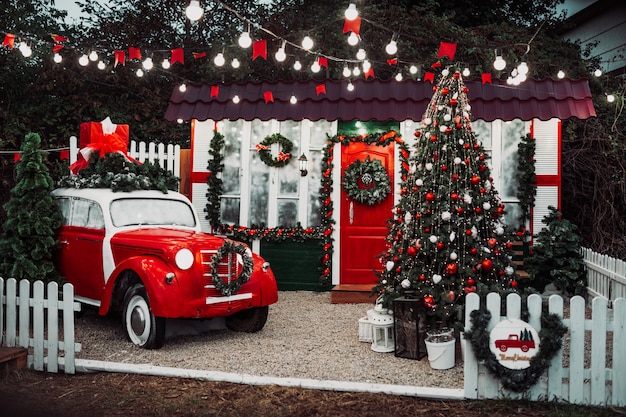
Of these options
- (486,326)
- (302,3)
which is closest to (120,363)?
(486,326)

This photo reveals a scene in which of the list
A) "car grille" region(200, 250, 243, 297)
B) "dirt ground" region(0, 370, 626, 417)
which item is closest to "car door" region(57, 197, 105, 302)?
"car grille" region(200, 250, 243, 297)

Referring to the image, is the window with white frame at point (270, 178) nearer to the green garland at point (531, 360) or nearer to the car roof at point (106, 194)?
the car roof at point (106, 194)

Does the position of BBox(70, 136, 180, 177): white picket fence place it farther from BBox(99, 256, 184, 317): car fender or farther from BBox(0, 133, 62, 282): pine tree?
BBox(99, 256, 184, 317): car fender

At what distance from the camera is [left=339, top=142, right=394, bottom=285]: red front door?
9.50 meters

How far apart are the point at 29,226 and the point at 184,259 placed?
2.28m

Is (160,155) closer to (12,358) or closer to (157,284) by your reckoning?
(157,284)

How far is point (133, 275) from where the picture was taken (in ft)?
20.6

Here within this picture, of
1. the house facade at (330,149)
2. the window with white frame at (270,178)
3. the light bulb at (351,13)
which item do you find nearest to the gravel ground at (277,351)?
the house facade at (330,149)

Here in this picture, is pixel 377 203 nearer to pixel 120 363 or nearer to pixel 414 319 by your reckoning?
pixel 414 319

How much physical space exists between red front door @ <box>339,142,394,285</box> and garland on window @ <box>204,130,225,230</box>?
226 centimetres

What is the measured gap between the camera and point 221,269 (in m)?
6.10

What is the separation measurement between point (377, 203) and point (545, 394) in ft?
17.6

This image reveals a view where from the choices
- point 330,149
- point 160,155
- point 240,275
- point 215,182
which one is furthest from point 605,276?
point 160,155

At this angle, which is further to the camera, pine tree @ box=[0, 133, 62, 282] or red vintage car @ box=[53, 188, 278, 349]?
pine tree @ box=[0, 133, 62, 282]
